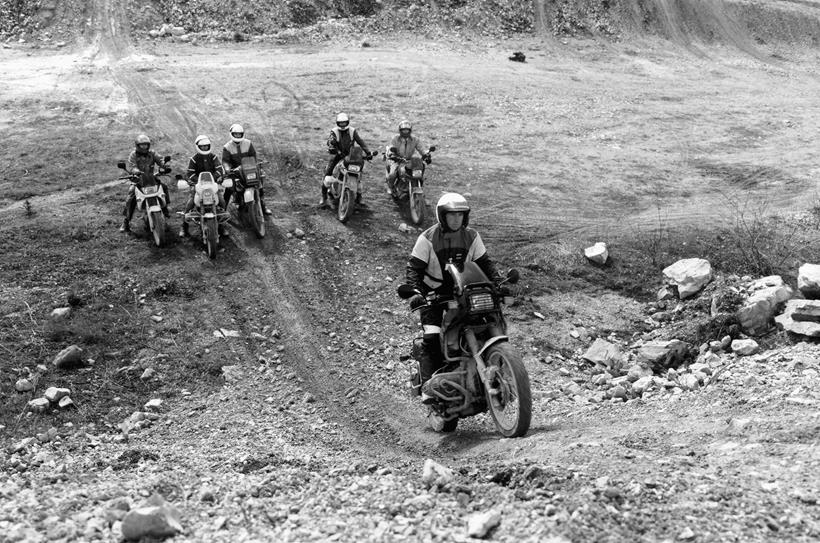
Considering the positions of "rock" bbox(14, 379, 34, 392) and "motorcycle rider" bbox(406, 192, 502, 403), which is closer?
"motorcycle rider" bbox(406, 192, 502, 403)

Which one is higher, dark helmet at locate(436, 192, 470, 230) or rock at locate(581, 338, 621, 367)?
dark helmet at locate(436, 192, 470, 230)

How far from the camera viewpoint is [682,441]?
22.1 feet

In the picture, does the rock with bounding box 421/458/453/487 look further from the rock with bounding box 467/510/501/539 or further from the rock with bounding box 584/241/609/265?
the rock with bounding box 584/241/609/265

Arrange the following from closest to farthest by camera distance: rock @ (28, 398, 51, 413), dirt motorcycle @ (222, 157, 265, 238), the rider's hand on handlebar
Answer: the rider's hand on handlebar, rock @ (28, 398, 51, 413), dirt motorcycle @ (222, 157, 265, 238)

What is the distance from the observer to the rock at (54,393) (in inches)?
370

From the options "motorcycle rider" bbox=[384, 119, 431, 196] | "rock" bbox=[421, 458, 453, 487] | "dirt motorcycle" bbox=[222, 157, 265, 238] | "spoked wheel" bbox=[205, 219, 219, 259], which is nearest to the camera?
"rock" bbox=[421, 458, 453, 487]

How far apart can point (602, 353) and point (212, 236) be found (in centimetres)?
675

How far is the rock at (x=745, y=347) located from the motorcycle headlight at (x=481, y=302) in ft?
14.0

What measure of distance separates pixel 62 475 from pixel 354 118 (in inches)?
628

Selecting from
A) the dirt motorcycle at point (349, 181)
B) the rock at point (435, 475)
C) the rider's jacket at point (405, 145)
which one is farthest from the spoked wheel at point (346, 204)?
the rock at point (435, 475)

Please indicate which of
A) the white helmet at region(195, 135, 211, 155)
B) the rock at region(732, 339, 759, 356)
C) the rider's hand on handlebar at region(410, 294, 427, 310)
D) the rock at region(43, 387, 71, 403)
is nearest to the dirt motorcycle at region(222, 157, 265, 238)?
the white helmet at region(195, 135, 211, 155)

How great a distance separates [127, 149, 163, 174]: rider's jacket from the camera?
46.4 feet

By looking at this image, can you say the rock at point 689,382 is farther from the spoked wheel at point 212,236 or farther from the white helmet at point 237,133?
the white helmet at point 237,133

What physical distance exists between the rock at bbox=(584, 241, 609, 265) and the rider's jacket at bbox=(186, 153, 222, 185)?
685 centimetres
